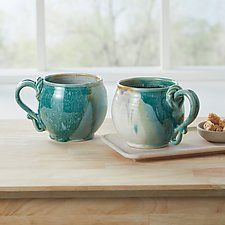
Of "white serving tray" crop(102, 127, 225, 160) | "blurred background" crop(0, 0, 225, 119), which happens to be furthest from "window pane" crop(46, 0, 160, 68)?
"white serving tray" crop(102, 127, 225, 160)

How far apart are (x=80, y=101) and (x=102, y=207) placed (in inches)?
12.6

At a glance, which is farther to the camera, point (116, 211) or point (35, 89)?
point (35, 89)

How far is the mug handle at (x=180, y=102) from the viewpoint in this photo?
150cm

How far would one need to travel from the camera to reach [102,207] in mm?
1355

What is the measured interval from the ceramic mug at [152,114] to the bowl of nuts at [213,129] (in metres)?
0.08

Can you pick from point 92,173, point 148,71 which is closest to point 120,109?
point 92,173

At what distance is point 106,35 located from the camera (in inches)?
148

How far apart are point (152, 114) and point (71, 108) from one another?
0.19 m

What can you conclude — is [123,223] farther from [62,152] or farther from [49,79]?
[49,79]

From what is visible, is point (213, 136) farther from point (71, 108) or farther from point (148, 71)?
point (148, 71)

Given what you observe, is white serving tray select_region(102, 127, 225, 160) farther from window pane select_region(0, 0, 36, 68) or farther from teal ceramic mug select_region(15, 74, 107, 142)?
window pane select_region(0, 0, 36, 68)

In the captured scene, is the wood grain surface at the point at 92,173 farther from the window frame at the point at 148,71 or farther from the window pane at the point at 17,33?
the window pane at the point at 17,33

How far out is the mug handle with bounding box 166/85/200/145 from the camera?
150cm

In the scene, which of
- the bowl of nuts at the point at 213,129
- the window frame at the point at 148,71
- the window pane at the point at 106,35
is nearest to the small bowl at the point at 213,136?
the bowl of nuts at the point at 213,129
